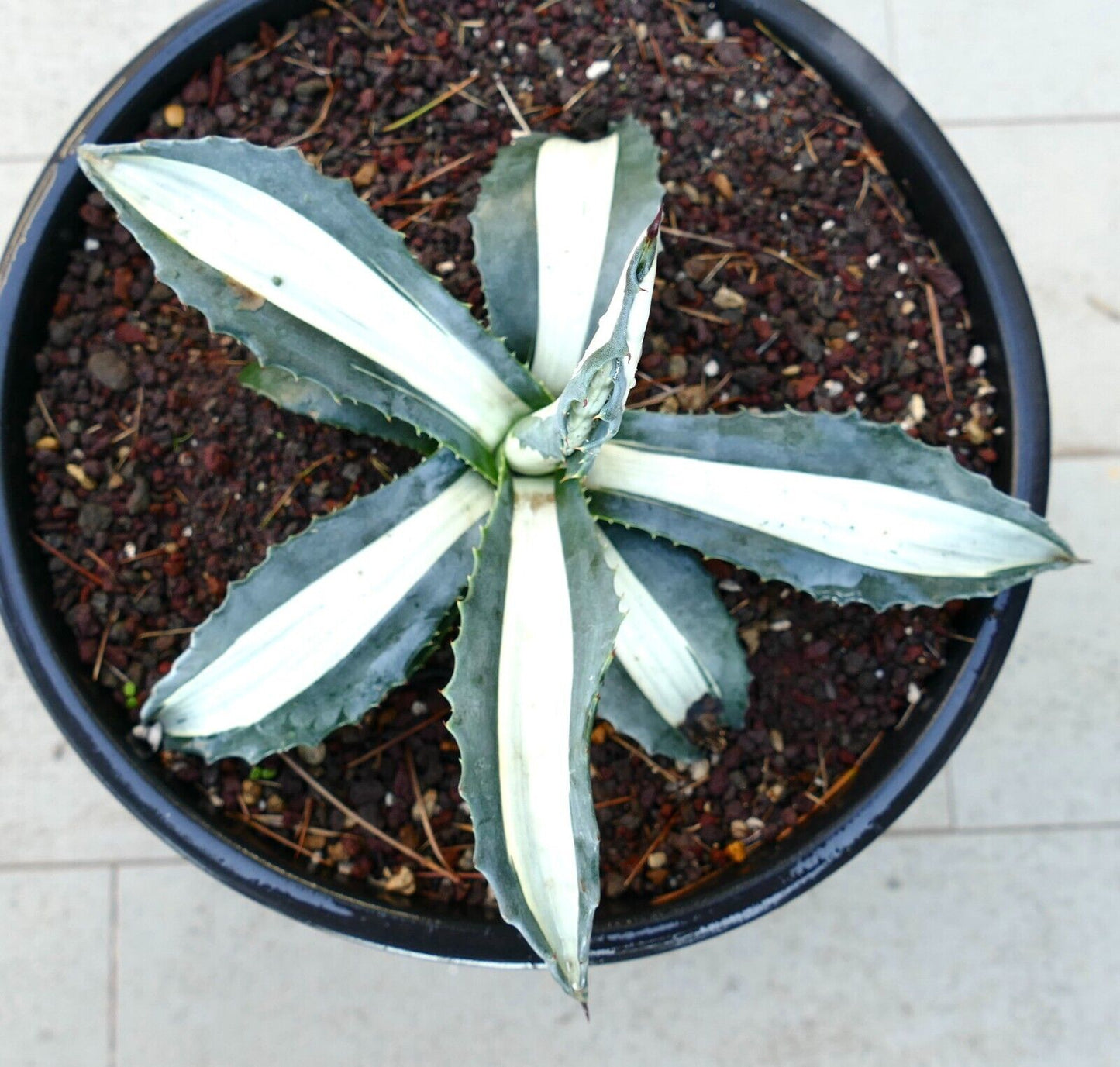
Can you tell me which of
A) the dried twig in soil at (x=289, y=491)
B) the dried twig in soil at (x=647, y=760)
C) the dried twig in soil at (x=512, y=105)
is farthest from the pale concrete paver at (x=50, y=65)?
the dried twig in soil at (x=647, y=760)

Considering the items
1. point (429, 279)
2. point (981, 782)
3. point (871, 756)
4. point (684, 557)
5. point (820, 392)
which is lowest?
point (981, 782)

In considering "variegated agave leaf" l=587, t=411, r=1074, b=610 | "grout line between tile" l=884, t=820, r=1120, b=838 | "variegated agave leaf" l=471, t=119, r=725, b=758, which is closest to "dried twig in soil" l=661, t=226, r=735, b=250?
"variegated agave leaf" l=471, t=119, r=725, b=758

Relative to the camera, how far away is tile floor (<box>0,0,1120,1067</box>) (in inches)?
51.3

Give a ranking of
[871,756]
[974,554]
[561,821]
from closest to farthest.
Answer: [561,821], [974,554], [871,756]

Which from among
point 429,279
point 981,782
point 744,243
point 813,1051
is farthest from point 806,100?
point 813,1051

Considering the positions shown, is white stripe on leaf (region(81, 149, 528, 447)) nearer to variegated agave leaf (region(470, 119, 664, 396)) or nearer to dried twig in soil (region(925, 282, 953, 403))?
variegated agave leaf (region(470, 119, 664, 396))

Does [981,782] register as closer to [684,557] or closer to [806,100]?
[684,557]

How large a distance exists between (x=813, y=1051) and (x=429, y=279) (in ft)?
3.56

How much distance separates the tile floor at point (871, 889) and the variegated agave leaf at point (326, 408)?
2.21 ft

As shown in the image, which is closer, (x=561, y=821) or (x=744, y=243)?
(x=561, y=821)

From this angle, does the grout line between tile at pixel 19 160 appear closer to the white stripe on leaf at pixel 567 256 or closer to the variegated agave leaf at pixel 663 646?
the white stripe on leaf at pixel 567 256

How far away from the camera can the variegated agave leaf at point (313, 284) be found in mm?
704

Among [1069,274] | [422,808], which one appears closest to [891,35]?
[1069,274]

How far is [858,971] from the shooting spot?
134 cm
